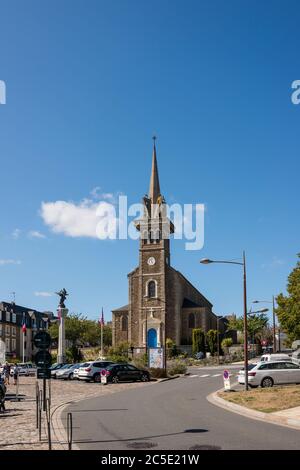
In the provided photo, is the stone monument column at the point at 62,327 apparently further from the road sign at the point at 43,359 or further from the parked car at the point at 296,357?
the road sign at the point at 43,359

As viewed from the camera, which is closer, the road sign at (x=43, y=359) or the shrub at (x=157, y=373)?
the road sign at (x=43, y=359)

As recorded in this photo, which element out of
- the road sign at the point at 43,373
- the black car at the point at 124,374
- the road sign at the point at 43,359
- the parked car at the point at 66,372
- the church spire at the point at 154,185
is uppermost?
the church spire at the point at 154,185

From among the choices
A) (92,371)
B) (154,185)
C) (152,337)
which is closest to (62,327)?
(92,371)

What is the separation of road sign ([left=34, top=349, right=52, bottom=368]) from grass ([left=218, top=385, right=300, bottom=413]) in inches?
292

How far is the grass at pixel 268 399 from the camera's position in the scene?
1789 centimetres

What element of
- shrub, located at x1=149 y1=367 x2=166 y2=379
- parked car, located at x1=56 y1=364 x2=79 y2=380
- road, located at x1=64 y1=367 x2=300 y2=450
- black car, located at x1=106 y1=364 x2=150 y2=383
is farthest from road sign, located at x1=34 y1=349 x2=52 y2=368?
parked car, located at x1=56 y1=364 x2=79 y2=380

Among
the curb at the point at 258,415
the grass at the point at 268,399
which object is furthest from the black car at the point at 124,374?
the curb at the point at 258,415

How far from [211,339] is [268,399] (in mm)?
47653

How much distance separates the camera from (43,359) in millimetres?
13250

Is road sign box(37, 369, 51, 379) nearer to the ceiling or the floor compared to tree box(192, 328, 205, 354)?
nearer to the ceiling

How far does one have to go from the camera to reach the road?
11422mm

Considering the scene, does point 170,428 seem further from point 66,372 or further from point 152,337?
point 152,337

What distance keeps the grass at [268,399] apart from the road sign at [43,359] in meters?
7.43

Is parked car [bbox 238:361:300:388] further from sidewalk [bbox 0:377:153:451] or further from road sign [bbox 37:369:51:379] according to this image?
road sign [bbox 37:369:51:379]
